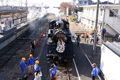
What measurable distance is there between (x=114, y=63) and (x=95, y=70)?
1153 millimetres

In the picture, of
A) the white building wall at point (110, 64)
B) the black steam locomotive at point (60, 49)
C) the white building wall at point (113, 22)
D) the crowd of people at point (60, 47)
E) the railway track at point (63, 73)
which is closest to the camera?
the white building wall at point (110, 64)

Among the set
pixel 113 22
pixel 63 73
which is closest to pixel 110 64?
pixel 63 73

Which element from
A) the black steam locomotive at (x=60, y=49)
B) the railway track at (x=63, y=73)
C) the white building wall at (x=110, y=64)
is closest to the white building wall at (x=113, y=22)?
the black steam locomotive at (x=60, y=49)

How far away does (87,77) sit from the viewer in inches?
377

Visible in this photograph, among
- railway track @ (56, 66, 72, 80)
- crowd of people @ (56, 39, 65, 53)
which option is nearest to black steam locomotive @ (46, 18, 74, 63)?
crowd of people @ (56, 39, 65, 53)

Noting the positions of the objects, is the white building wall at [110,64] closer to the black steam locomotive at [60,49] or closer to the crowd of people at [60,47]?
the black steam locomotive at [60,49]

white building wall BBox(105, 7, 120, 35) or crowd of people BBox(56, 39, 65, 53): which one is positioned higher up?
white building wall BBox(105, 7, 120, 35)

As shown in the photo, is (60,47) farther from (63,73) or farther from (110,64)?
(110,64)

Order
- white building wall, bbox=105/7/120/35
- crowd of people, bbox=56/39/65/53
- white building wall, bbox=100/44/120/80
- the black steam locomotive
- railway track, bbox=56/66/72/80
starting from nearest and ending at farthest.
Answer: white building wall, bbox=100/44/120/80 < railway track, bbox=56/66/72/80 < crowd of people, bbox=56/39/65/53 < the black steam locomotive < white building wall, bbox=105/7/120/35

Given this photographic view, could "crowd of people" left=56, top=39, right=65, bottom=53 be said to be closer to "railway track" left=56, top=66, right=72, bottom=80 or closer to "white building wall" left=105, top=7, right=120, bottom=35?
"railway track" left=56, top=66, right=72, bottom=80

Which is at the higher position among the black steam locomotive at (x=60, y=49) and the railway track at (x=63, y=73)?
the black steam locomotive at (x=60, y=49)

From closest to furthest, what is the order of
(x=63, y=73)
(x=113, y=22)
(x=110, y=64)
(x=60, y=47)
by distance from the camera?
(x=110, y=64)
(x=63, y=73)
(x=60, y=47)
(x=113, y=22)

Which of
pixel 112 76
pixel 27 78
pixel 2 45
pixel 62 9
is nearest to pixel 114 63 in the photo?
pixel 112 76

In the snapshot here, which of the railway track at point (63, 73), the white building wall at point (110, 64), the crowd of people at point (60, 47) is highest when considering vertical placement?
the crowd of people at point (60, 47)
